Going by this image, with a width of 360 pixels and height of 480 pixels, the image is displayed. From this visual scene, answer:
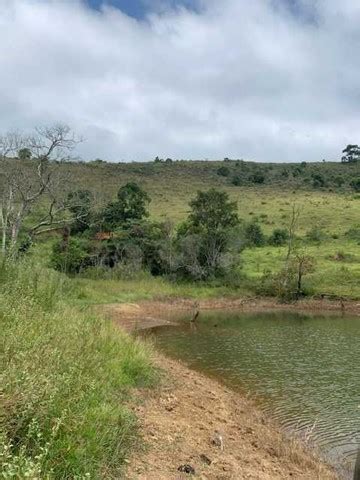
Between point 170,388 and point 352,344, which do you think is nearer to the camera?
point 170,388

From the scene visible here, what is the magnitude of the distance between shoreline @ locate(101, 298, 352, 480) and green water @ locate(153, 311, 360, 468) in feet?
3.26

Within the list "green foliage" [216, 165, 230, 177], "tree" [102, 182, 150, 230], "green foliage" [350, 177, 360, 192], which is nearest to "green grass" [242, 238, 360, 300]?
"tree" [102, 182, 150, 230]

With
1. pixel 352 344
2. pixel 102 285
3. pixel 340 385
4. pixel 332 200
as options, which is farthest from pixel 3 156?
pixel 332 200

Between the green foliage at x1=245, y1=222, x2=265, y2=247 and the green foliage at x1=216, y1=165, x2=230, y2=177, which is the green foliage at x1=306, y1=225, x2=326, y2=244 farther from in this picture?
the green foliage at x1=216, y1=165, x2=230, y2=177

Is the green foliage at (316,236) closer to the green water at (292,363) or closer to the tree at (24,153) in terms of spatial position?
the green water at (292,363)

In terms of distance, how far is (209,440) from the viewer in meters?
9.31

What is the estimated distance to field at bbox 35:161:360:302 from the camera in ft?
148

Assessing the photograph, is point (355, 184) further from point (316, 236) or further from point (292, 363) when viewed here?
point (292, 363)

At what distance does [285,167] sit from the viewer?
341ft

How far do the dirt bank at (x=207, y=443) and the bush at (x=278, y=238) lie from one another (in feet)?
143

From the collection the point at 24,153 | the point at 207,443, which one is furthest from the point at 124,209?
the point at 207,443

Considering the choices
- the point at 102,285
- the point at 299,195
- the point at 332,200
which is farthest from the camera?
the point at 299,195

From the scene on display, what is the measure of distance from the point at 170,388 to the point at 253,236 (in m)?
44.7

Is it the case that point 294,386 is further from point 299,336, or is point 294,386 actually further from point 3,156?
point 3,156
